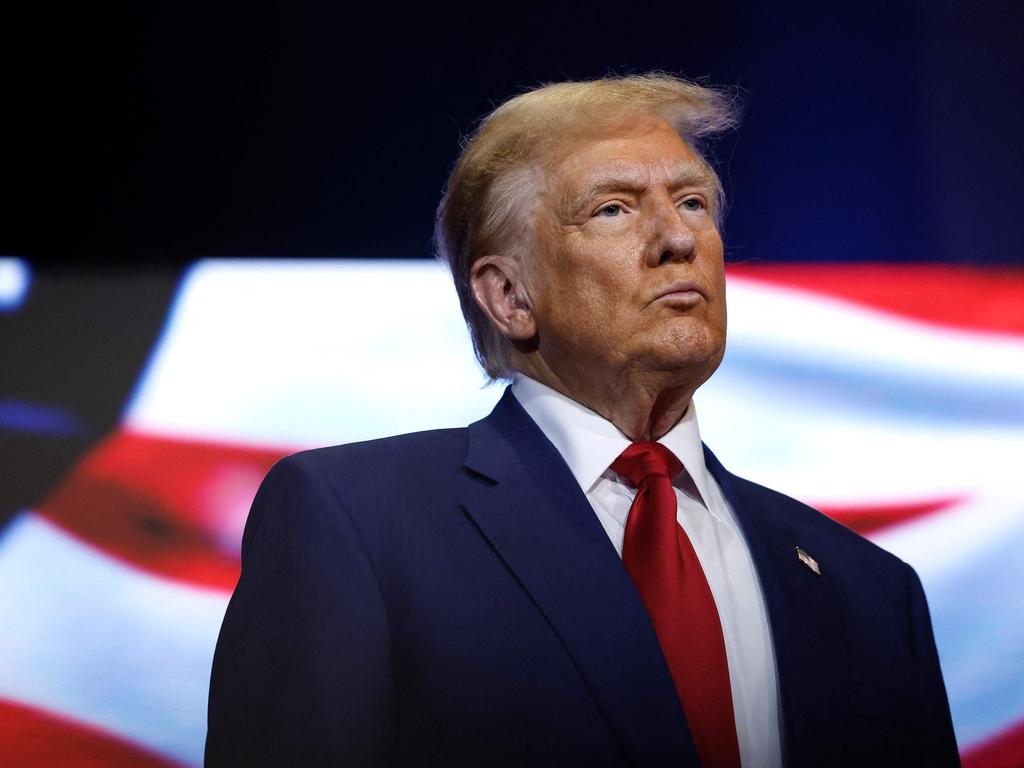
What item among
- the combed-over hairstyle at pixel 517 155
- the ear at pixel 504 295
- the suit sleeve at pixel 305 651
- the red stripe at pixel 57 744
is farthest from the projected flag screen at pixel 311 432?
the suit sleeve at pixel 305 651

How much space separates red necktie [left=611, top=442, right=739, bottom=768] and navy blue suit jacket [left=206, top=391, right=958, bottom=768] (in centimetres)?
5

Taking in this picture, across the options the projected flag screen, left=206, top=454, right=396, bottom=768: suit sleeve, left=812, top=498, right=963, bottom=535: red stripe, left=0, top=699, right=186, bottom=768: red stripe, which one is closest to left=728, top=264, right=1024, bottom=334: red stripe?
the projected flag screen

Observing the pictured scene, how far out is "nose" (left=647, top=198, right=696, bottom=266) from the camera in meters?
1.67

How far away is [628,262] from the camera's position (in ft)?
5.50

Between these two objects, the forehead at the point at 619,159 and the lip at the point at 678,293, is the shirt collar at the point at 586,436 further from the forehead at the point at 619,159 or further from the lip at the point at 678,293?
the forehead at the point at 619,159

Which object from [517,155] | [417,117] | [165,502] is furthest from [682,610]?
[417,117]

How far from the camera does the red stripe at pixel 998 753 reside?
7.70ft

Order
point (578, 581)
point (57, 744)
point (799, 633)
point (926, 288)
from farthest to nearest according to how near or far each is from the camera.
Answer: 1. point (926, 288)
2. point (57, 744)
3. point (799, 633)
4. point (578, 581)

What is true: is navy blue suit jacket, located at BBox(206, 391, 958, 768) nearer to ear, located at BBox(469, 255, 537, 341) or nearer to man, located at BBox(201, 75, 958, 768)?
man, located at BBox(201, 75, 958, 768)

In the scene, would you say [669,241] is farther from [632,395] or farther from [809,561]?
[809,561]

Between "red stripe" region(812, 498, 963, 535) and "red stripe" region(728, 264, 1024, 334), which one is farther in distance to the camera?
"red stripe" region(728, 264, 1024, 334)

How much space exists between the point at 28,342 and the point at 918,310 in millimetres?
1813

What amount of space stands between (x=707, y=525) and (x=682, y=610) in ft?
0.70

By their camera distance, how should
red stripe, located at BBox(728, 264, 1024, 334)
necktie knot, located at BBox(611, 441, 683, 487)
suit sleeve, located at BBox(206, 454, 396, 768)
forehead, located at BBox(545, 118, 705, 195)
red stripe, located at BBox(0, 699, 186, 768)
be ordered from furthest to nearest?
red stripe, located at BBox(728, 264, 1024, 334)
red stripe, located at BBox(0, 699, 186, 768)
forehead, located at BBox(545, 118, 705, 195)
necktie knot, located at BBox(611, 441, 683, 487)
suit sleeve, located at BBox(206, 454, 396, 768)
